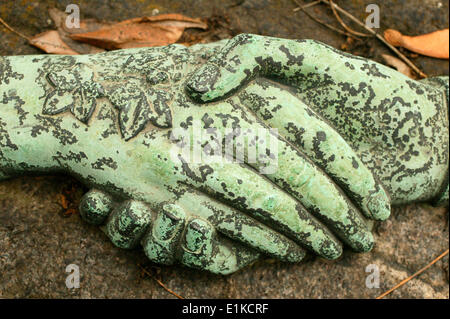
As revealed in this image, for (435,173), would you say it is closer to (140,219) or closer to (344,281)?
(344,281)

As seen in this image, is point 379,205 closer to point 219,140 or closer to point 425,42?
point 219,140

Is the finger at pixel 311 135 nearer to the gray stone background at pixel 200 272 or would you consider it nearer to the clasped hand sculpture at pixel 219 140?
the clasped hand sculpture at pixel 219 140

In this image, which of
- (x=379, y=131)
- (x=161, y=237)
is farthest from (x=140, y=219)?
(x=379, y=131)

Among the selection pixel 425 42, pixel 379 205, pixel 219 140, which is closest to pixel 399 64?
pixel 425 42

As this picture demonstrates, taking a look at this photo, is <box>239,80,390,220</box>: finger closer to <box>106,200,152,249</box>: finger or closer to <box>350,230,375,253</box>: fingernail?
<box>350,230,375,253</box>: fingernail

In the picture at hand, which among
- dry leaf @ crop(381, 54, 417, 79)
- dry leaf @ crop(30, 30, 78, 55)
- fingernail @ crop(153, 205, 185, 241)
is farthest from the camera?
dry leaf @ crop(381, 54, 417, 79)

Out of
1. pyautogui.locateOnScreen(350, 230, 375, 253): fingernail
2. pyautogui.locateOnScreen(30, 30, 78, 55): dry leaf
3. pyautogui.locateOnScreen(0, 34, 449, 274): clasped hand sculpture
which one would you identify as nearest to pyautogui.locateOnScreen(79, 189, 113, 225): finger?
pyautogui.locateOnScreen(0, 34, 449, 274): clasped hand sculpture
